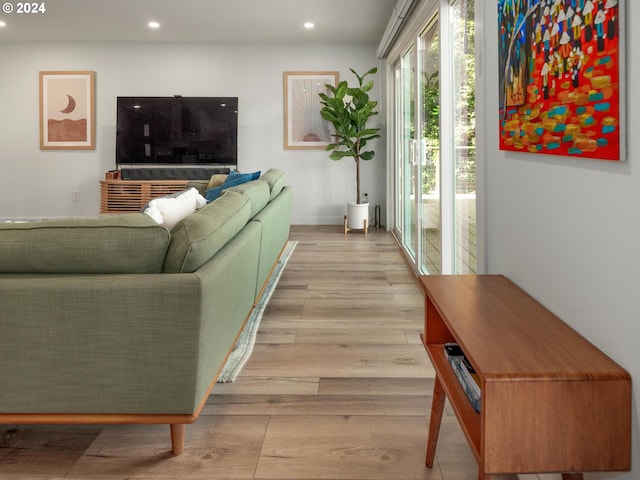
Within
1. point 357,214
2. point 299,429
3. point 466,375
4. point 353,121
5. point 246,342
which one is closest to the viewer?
point 466,375

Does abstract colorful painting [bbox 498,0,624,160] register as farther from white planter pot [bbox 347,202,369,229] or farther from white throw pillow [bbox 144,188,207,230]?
white planter pot [bbox 347,202,369,229]

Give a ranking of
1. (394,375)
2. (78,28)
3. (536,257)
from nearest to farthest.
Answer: (536,257) < (394,375) < (78,28)

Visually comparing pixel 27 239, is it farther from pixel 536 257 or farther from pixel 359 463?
pixel 536 257

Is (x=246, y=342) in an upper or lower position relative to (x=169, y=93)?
lower

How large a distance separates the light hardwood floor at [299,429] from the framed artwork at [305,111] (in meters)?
4.63

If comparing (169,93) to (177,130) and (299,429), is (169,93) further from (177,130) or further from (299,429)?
(299,429)

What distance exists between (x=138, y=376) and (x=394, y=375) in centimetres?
121

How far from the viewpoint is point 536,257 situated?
1656 millimetres

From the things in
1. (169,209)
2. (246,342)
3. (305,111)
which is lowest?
(246,342)

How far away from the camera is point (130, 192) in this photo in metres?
7.29

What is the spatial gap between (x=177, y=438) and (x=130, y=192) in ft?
19.1

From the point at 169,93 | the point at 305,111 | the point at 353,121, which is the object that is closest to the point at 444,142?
the point at 353,121

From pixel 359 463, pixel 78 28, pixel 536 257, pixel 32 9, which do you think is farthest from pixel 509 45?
pixel 78 28

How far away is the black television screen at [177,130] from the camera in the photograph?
749 cm
